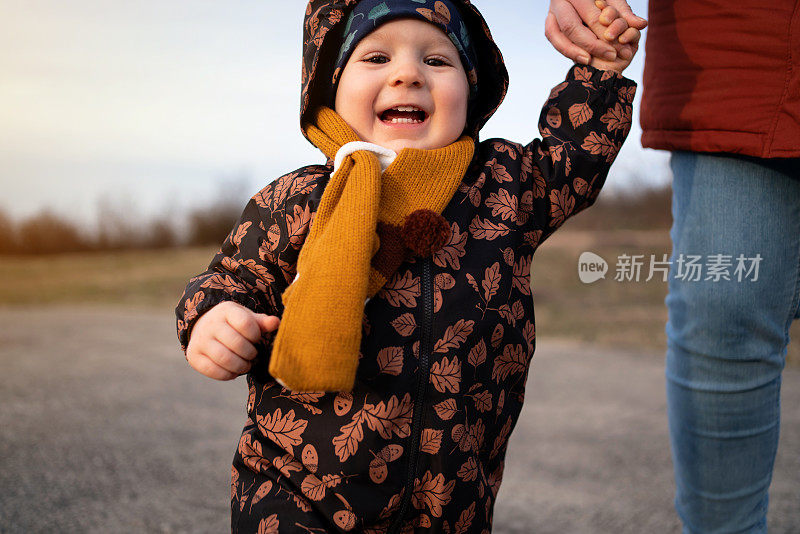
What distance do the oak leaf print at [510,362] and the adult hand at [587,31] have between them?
531 millimetres

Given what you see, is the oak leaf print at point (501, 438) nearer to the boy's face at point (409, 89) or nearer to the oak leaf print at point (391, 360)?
the oak leaf print at point (391, 360)

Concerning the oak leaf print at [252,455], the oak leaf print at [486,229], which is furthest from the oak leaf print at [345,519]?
the oak leaf print at [486,229]

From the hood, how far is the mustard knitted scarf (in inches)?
2.7

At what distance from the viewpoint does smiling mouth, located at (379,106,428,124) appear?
1.14m

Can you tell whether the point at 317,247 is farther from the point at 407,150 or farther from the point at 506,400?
the point at 506,400

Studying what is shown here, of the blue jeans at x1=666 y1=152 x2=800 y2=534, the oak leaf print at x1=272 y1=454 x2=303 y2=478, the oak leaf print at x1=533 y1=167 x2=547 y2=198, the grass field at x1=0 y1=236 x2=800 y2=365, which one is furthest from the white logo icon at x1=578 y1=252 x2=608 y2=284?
the grass field at x1=0 y1=236 x2=800 y2=365

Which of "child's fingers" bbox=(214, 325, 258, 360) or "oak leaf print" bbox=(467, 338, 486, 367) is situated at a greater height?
"child's fingers" bbox=(214, 325, 258, 360)

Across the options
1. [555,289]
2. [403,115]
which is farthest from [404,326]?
[555,289]

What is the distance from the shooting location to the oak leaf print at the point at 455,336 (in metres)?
1.04

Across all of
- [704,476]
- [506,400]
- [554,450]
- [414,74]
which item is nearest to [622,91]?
[414,74]

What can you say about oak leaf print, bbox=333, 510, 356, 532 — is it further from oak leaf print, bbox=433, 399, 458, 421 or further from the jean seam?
the jean seam

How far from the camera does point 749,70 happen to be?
121 cm

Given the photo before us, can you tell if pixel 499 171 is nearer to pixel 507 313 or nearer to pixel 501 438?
pixel 507 313

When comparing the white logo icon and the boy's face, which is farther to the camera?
the white logo icon
